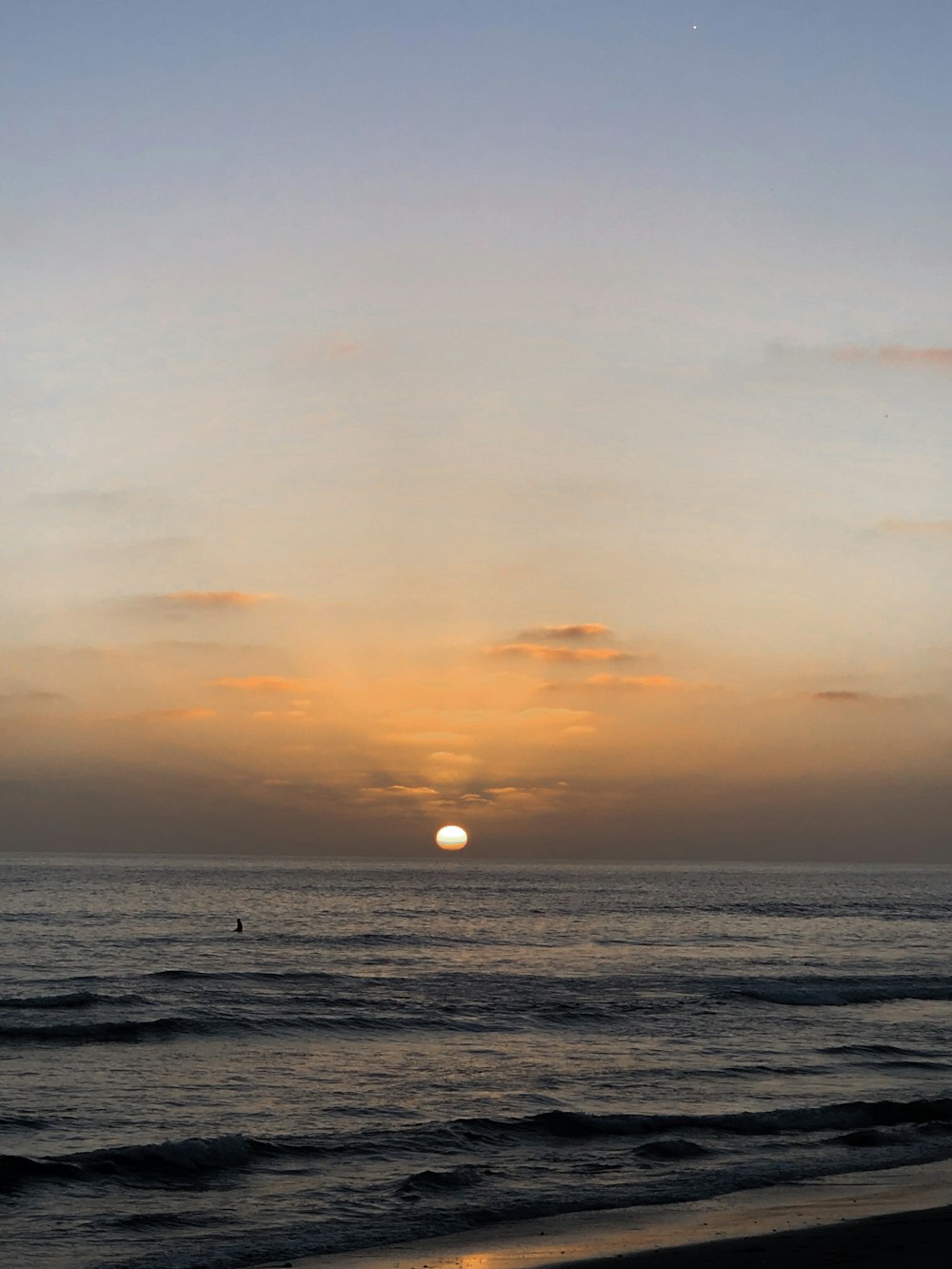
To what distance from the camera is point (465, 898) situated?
133m

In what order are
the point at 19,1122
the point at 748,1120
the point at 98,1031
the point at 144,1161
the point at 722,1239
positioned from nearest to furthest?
1. the point at 722,1239
2. the point at 144,1161
3. the point at 19,1122
4. the point at 748,1120
5. the point at 98,1031

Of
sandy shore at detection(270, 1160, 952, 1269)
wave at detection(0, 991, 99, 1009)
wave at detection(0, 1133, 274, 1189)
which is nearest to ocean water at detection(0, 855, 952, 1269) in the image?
wave at detection(0, 1133, 274, 1189)

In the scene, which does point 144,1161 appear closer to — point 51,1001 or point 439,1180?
point 439,1180

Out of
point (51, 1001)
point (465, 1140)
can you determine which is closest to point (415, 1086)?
point (465, 1140)

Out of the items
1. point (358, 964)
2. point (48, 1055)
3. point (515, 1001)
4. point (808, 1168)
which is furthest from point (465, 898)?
point (808, 1168)

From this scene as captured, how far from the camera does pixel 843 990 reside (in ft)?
152

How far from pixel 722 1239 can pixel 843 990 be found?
34368 millimetres

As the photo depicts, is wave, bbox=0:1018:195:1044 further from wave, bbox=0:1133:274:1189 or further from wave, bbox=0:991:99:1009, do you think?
wave, bbox=0:1133:274:1189

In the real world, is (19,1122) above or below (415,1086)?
above

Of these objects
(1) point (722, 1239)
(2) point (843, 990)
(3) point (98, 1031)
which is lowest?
(2) point (843, 990)

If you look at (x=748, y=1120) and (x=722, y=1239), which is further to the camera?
(x=748, y=1120)

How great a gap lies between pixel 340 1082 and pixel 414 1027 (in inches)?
351

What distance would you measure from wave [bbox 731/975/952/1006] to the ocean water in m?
0.27

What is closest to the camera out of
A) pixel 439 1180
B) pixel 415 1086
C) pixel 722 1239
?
pixel 722 1239
